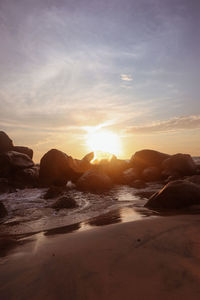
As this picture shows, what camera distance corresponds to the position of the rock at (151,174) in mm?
13777

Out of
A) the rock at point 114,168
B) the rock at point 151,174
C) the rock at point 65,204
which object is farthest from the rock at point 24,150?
the rock at point 65,204

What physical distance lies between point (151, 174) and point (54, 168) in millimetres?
7111

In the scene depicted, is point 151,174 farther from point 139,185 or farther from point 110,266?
point 110,266

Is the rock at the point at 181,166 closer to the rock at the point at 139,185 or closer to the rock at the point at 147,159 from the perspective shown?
the rock at the point at 147,159

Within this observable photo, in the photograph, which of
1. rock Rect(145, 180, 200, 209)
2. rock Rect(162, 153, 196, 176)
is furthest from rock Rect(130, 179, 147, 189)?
rock Rect(145, 180, 200, 209)

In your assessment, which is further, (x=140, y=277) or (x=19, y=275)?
(x=19, y=275)

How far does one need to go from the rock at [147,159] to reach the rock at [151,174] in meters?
1.30

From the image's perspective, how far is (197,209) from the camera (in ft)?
14.1

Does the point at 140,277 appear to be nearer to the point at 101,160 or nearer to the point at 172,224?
the point at 172,224

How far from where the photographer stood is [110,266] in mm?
1901

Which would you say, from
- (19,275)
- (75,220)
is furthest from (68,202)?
(19,275)

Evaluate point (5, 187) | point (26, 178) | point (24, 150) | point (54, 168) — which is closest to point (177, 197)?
point (5, 187)

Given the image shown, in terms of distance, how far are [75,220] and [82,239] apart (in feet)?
5.99

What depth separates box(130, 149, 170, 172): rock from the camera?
51.5 feet
